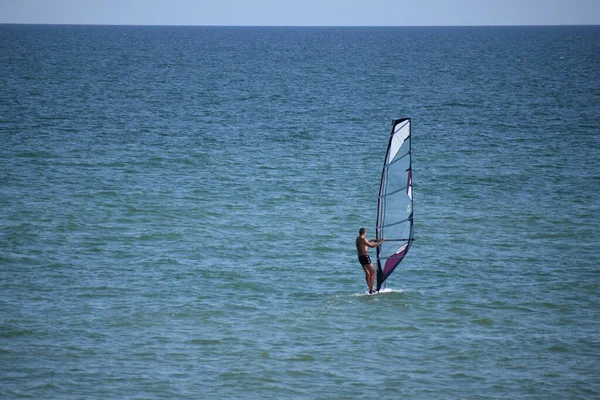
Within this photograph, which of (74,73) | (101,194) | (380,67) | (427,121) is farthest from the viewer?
(380,67)

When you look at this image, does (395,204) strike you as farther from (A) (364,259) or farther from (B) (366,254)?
(A) (364,259)

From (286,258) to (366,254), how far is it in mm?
5004

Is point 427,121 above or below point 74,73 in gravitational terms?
below

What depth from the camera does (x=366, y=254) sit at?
820 inches

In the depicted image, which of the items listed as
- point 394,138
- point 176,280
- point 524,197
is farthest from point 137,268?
point 524,197

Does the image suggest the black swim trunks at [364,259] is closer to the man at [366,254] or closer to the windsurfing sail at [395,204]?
the man at [366,254]

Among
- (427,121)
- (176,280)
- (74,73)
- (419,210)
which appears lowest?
(176,280)

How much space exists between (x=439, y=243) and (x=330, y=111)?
3569 centimetres

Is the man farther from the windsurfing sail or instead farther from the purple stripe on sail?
the purple stripe on sail

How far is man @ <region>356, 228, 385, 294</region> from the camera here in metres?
20.3

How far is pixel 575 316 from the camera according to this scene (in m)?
20.1

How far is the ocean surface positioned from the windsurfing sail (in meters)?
1.32

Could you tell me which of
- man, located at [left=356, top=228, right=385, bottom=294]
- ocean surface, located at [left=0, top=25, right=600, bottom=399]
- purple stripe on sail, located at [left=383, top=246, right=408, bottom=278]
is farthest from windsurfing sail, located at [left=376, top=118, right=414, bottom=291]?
ocean surface, located at [left=0, top=25, right=600, bottom=399]

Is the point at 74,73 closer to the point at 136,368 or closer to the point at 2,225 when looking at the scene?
the point at 2,225
